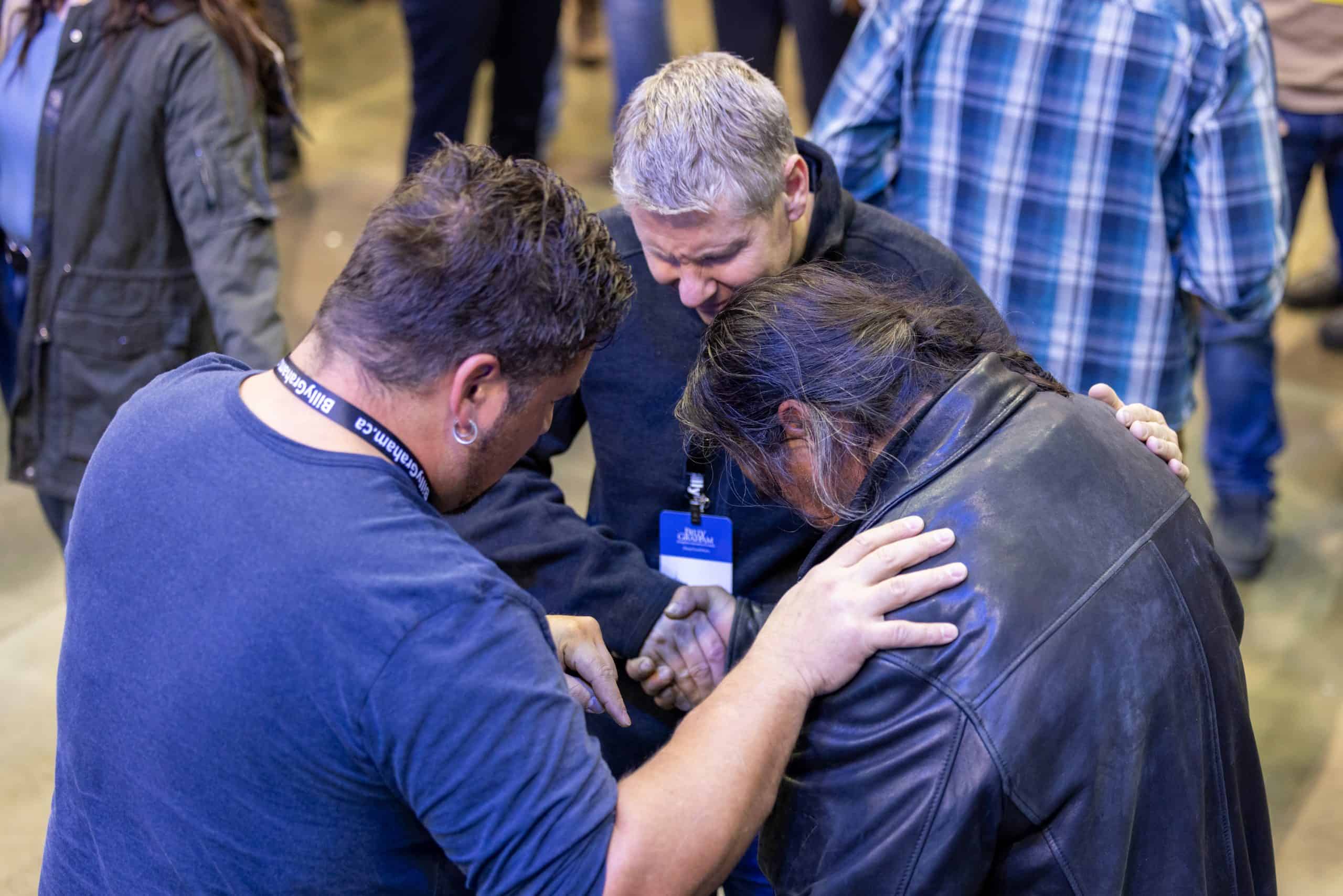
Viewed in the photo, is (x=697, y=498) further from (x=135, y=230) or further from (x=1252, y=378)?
(x=1252, y=378)

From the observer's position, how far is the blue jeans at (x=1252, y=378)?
361cm

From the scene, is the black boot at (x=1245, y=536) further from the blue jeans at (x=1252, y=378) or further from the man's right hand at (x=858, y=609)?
Answer: the man's right hand at (x=858, y=609)

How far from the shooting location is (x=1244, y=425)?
12.1ft

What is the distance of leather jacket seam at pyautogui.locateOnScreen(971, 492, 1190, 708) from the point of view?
4.27 ft

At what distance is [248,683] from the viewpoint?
3.90ft

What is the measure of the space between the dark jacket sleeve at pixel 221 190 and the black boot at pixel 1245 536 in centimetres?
262

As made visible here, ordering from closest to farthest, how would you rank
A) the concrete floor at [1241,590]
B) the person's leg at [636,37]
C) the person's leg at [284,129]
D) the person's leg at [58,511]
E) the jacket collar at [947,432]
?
the jacket collar at [947,432]
the person's leg at [58,511]
the concrete floor at [1241,590]
the person's leg at [636,37]
the person's leg at [284,129]

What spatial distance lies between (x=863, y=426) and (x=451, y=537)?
50 centimetres

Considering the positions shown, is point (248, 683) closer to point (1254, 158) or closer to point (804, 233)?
point (804, 233)

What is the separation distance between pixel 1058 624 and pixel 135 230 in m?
2.04

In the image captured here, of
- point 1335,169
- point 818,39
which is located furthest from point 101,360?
point 1335,169

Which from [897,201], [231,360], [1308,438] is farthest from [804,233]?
[1308,438]

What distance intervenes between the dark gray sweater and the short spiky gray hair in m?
0.15

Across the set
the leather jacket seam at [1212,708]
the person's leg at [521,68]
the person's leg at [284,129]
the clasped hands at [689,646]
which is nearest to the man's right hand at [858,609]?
the leather jacket seam at [1212,708]
